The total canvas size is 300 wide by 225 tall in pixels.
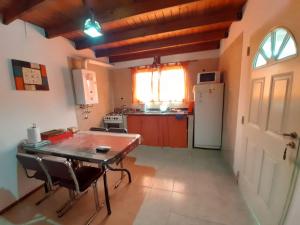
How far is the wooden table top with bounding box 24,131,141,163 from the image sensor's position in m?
1.50

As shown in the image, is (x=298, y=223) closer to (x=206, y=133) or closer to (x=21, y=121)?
(x=206, y=133)

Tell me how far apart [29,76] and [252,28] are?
3086mm

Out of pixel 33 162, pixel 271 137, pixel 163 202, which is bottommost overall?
pixel 163 202

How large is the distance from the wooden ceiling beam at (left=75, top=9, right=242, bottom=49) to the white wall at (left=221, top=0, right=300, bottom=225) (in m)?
0.21

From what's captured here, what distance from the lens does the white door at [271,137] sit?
1017mm

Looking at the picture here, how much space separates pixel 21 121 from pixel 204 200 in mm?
2734

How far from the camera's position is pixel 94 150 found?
5.45ft

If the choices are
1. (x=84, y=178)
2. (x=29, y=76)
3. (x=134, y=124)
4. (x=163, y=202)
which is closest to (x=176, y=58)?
(x=134, y=124)

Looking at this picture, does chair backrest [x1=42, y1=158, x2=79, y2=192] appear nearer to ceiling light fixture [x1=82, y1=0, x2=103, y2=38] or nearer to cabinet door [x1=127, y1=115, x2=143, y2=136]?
ceiling light fixture [x1=82, y1=0, x2=103, y2=38]

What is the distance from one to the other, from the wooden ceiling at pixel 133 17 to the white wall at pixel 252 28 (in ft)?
0.65

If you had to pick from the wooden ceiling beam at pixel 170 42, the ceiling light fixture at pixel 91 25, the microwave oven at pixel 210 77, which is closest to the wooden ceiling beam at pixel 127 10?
the ceiling light fixture at pixel 91 25

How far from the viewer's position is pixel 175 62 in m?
3.70

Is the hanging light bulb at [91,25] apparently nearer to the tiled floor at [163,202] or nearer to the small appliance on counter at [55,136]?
the small appliance on counter at [55,136]

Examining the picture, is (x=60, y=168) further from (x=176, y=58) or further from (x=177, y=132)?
(x=176, y=58)
